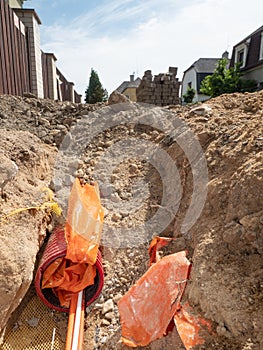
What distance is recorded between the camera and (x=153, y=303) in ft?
6.86

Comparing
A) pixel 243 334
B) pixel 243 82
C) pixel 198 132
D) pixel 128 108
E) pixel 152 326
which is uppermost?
pixel 243 82

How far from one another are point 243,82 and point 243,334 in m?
13.3

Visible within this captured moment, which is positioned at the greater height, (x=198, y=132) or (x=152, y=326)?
(x=198, y=132)

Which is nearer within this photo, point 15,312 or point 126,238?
point 15,312

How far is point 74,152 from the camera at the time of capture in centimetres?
443

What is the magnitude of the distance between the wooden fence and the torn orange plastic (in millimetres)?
3834

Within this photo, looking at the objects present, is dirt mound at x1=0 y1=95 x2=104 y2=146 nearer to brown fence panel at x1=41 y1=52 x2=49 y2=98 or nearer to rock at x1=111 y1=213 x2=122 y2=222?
rock at x1=111 y1=213 x2=122 y2=222

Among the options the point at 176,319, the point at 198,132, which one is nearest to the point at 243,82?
the point at 198,132

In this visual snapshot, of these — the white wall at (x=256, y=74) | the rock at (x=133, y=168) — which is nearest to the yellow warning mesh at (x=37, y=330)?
the rock at (x=133, y=168)

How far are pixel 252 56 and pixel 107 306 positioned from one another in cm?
1370

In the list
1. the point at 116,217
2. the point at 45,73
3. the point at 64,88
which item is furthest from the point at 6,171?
the point at 64,88

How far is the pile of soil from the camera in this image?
6.06 feet

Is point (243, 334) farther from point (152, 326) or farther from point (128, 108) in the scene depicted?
point (128, 108)

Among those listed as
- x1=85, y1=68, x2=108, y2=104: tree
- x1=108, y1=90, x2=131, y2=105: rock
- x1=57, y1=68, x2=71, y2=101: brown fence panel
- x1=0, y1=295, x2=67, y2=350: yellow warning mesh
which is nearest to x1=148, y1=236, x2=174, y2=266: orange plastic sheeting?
x1=0, y1=295, x2=67, y2=350: yellow warning mesh
